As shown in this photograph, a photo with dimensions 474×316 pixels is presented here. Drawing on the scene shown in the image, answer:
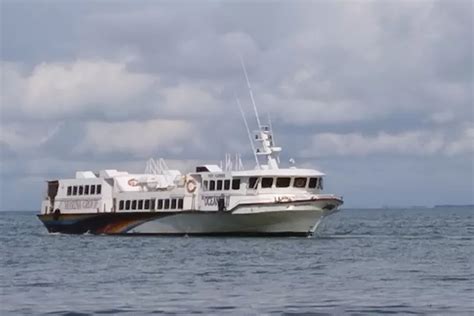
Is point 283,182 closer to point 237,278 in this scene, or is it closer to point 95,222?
point 95,222

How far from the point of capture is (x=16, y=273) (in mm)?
49219

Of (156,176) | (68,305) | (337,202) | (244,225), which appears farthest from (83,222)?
(68,305)

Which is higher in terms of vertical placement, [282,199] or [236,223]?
[282,199]

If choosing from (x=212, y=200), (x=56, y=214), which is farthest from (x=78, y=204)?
(x=212, y=200)

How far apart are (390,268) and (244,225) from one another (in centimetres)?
2361

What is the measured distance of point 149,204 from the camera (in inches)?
Result: 3081

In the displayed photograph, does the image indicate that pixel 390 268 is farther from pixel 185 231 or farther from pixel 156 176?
pixel 156 176

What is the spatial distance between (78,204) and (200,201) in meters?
13.8

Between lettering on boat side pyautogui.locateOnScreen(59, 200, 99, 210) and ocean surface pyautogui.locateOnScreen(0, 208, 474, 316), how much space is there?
1013 cm

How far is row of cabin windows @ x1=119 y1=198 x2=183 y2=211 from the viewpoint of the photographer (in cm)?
7606

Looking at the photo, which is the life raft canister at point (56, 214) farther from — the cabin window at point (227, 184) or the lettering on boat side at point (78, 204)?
the cabin window at point (227, 184)

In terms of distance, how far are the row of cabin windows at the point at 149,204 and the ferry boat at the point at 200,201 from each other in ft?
0.24

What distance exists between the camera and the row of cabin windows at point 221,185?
72438mm

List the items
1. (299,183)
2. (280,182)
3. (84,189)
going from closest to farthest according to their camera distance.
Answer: (280,182) → (299,183) → (84,189)
